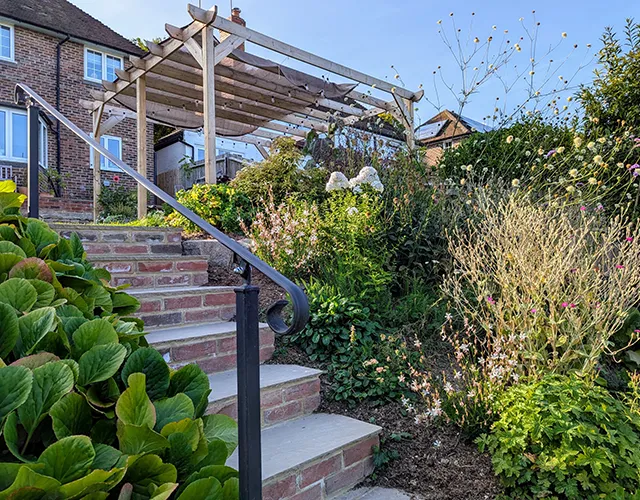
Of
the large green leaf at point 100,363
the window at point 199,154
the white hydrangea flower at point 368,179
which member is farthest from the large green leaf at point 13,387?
the window at point 199,154

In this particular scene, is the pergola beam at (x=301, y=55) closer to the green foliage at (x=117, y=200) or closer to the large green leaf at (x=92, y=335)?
the green foliage at (x=117, y=200)

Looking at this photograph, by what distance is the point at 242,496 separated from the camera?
0.89 m

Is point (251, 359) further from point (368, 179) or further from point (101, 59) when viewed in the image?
point (101, 59)

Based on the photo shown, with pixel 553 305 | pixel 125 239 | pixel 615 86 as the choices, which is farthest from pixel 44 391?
pixel 615 86

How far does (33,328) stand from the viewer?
892mm

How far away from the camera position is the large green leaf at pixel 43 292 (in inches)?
40.8

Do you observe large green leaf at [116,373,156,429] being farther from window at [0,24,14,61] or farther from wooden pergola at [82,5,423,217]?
window at [0,24,14,61]

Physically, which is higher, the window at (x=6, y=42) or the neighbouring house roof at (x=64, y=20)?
the neighbouring house roof at (x=64, y=20)

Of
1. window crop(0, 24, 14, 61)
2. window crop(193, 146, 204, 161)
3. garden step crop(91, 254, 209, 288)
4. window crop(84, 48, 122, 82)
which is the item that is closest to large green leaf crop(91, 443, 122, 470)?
garden step crop(91, 254, 209, 288)

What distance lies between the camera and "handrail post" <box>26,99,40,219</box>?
250 cm

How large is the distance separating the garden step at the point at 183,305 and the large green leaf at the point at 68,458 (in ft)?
5.46

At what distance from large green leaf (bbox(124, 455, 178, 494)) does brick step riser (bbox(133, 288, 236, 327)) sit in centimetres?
167

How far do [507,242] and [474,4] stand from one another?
3450 millimetres

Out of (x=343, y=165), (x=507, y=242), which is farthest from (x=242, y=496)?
(x=343, y=165)
